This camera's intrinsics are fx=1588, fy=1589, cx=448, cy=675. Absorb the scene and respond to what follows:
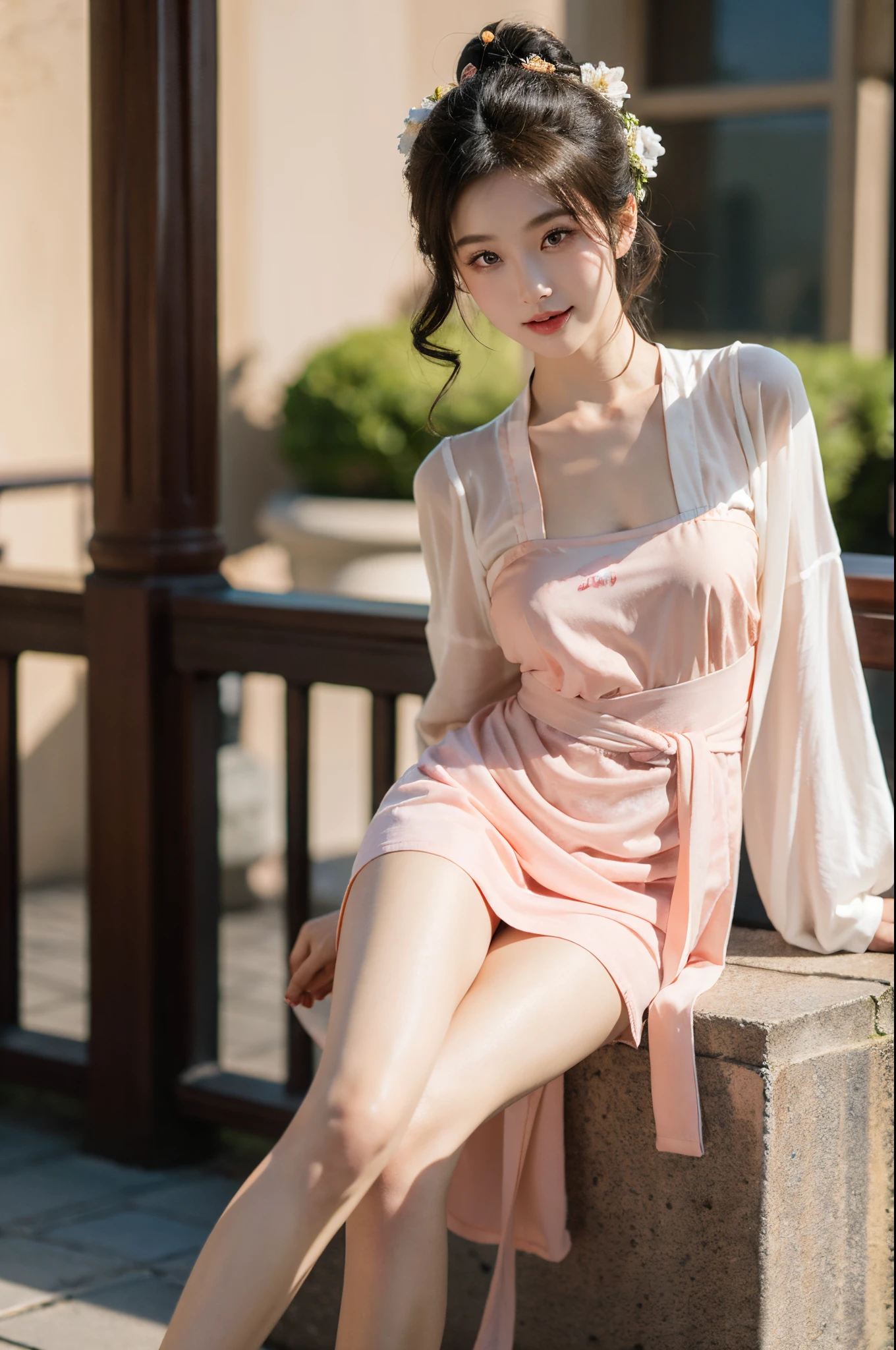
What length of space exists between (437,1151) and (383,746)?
1.14 m

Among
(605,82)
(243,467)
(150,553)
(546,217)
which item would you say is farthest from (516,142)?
(243,467)

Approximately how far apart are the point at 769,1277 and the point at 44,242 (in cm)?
407

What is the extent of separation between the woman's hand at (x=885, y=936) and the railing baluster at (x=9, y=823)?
1.81 m

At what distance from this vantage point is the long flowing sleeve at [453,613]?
6.93ft

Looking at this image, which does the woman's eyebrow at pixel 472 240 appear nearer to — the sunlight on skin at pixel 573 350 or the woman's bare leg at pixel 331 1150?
the sunlight on skin at pixel 573 350

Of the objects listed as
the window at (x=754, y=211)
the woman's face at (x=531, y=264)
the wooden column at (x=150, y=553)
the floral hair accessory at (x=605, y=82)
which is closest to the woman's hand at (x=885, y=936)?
the woman's face at (x=531, y=264)

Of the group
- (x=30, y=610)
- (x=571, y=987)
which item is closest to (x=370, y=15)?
(x=30, y=610)

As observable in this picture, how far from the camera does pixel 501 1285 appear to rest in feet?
6.50

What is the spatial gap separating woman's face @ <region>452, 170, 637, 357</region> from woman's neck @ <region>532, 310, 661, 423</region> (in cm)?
5

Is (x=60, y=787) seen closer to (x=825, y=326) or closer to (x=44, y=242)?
(x=44, y=242)

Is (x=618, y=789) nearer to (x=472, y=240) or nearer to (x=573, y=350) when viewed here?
(x=573, y=350)

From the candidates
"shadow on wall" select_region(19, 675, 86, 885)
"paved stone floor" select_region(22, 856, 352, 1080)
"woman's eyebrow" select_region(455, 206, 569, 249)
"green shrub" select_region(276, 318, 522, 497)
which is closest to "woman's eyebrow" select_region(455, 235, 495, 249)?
"woman's eyebrow" select_region(455, 206, 569, 249)

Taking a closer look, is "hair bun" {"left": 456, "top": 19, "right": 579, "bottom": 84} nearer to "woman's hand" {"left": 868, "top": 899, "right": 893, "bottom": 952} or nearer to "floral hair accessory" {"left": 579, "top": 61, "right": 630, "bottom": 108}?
"floral hair accessory" {"left": 579, "top": 61, "right": 630, "bottom": 108}

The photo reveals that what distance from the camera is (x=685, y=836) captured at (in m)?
1.99
